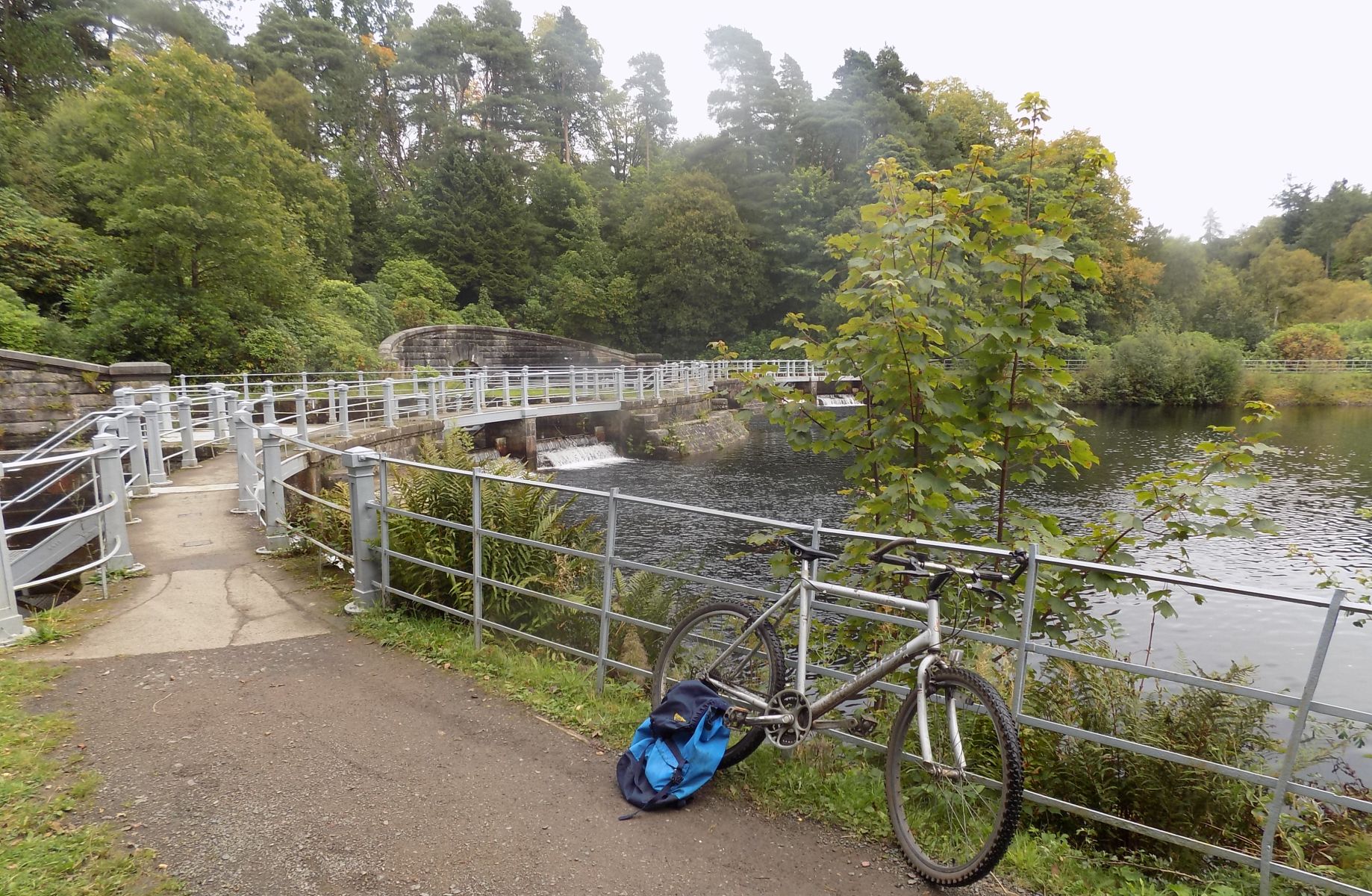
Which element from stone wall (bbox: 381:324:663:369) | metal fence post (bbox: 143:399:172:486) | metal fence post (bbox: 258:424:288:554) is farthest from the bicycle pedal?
stone wall (bbox: 381:324:663:369)

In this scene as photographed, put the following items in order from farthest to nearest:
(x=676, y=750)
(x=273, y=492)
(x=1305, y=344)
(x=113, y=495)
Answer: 1. (x=1305, y=344)
2. (x=273, y=492)
3. (x=113, y=495)
4. (x=676, y=750)

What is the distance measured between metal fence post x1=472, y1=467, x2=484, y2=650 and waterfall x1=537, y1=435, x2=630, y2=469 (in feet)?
55.2

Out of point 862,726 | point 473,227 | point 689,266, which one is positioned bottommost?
point 862,726

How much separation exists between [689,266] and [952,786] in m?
48.0

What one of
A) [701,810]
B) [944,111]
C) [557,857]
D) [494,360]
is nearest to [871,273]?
[701,810]

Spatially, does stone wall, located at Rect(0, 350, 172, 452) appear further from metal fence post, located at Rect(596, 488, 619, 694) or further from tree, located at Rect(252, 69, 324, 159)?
tree, located at Rect(252, 69, 324, 159)

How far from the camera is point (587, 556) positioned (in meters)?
4.10

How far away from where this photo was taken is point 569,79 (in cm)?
6181

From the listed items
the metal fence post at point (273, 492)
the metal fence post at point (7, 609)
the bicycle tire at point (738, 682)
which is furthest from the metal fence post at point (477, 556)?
the metal fence post at point (273, 492)

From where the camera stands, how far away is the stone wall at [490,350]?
104 feet

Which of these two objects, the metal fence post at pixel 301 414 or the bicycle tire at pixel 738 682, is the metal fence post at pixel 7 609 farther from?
the metal fence post at pixel 301 414

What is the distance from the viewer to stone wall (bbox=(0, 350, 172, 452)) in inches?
459

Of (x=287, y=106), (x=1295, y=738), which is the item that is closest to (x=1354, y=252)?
(x=287, y=106)

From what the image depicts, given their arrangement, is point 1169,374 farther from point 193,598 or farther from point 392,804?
point 392,804
